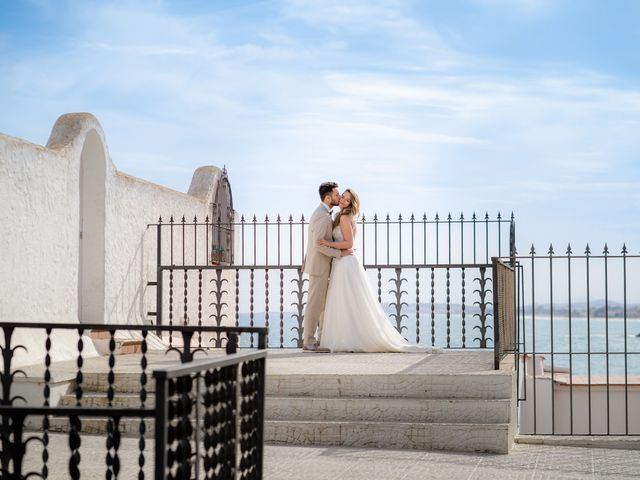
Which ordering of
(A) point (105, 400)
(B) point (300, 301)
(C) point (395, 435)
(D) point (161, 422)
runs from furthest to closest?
(B) point (300, 301) → (A) point (105, 400) → (C) point (395, 435) → (D) point (161, 422)

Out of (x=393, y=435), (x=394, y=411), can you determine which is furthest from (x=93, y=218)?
(x=393, y=435)

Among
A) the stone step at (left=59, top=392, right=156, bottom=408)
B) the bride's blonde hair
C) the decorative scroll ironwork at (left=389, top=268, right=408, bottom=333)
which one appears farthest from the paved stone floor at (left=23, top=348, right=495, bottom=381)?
the bride's blonde hair

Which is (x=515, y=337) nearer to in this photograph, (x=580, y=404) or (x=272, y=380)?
(x=272, y=380)

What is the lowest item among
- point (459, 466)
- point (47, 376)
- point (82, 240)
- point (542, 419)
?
point (542, 419)

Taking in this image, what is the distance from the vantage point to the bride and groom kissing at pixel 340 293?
12961mm

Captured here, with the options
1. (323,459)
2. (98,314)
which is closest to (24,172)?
(98,314)

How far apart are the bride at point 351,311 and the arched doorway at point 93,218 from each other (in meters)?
3.04

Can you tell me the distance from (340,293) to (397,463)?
5087mm

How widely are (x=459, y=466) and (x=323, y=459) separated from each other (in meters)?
1.13

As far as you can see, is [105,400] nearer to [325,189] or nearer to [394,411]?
[394,411]

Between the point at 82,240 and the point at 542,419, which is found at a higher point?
the point at 82,240

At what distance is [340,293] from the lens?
13.0 m

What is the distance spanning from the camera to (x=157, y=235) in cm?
1510

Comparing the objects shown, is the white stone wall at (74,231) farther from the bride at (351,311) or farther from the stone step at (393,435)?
the stone step at (393,435)
